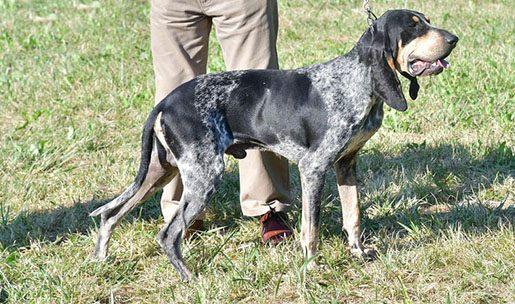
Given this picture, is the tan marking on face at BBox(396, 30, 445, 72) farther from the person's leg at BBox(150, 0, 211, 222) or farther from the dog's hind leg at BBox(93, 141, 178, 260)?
the dog's hind leg at BBox(93, 141, 178, 260)

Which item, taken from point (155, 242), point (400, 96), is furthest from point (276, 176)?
point (400, 96)

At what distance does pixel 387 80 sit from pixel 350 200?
92 centimetres

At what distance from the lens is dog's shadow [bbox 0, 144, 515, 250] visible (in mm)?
5277

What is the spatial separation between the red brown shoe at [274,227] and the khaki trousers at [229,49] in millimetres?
48

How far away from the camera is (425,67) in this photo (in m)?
4.27

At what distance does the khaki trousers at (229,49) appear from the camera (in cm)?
498

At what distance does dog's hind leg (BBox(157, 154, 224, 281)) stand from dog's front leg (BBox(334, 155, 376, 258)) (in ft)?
2.57

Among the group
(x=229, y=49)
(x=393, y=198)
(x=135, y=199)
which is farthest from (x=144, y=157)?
(x=393, y=198)

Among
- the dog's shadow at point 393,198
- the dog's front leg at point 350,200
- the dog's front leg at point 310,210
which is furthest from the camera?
the dog's shadow at point 393,198

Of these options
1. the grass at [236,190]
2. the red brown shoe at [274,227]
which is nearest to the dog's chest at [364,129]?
the grass at [236,190]

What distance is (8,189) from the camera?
6.11 meters

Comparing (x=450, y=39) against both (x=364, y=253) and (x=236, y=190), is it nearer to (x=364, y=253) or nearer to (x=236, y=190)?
(x=364, y=253)

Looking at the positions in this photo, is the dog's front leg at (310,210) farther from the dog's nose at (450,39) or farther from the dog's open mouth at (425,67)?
the dog's nose at (450,39)

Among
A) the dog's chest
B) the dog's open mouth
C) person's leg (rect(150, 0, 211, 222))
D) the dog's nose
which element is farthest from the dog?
person's leg (rect(150, 0, 211, 222))
